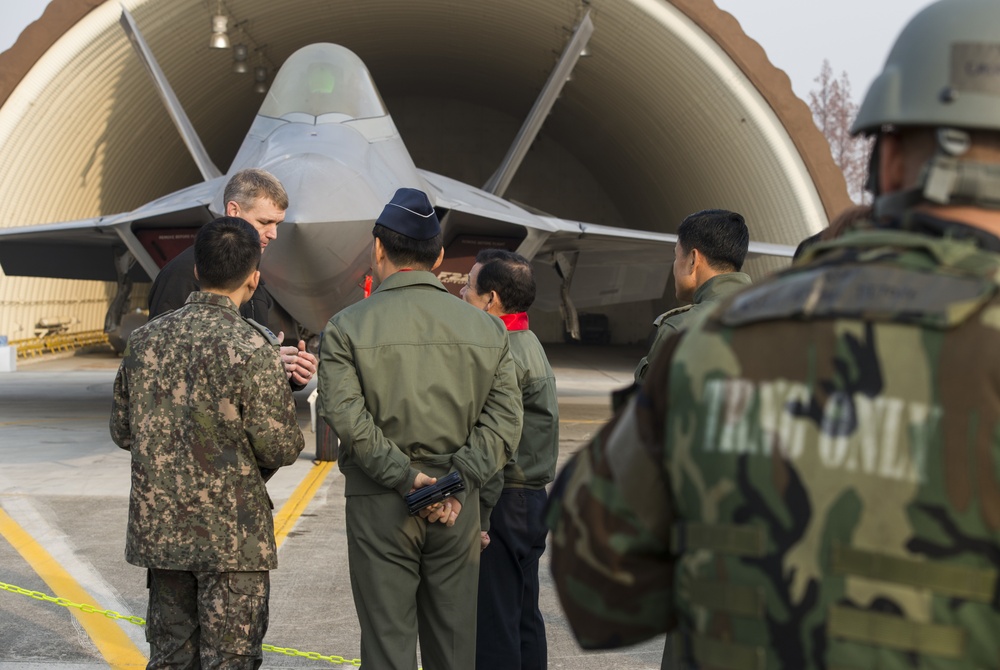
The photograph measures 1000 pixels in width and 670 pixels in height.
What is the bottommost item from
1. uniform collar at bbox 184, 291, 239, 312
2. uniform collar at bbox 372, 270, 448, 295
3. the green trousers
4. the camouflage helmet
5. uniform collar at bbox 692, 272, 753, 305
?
the green trousers

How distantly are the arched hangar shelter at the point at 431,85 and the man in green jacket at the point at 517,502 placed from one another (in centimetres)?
1357

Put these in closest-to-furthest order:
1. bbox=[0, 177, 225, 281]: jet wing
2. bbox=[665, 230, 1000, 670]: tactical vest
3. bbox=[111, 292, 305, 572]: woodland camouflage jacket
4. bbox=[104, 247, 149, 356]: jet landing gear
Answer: bbox=[665, 230, 1000, 670]: tactical vest → bbox=[111, 292, 305, 572]: woodland camouflage jacket → bbox=[0, 177, 225, 281]: jet wing → bbox=[104, 247, 149, 356]: jet landing gear

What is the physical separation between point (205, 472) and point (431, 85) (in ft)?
86.7

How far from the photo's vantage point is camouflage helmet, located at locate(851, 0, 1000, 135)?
1.50 meters

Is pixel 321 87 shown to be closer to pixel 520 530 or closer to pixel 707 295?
pixel 520 530

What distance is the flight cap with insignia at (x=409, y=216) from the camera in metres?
3.73

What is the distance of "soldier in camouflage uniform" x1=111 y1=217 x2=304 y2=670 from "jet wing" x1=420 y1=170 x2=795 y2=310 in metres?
7.93

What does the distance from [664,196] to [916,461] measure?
927 inches

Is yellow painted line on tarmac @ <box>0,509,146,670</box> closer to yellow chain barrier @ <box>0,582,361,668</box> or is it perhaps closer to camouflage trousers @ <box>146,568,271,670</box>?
yellow chain barrier @ <box>0,582,361,668</box>

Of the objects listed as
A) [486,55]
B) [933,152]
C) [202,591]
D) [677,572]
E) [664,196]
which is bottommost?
[202,591]

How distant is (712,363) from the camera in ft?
4.93

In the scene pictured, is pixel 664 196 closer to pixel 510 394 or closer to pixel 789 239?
pixel 789 239

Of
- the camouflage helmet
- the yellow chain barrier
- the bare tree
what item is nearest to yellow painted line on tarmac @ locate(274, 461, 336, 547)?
the yellow chain barrier

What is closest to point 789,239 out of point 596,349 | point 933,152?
point 596,349
